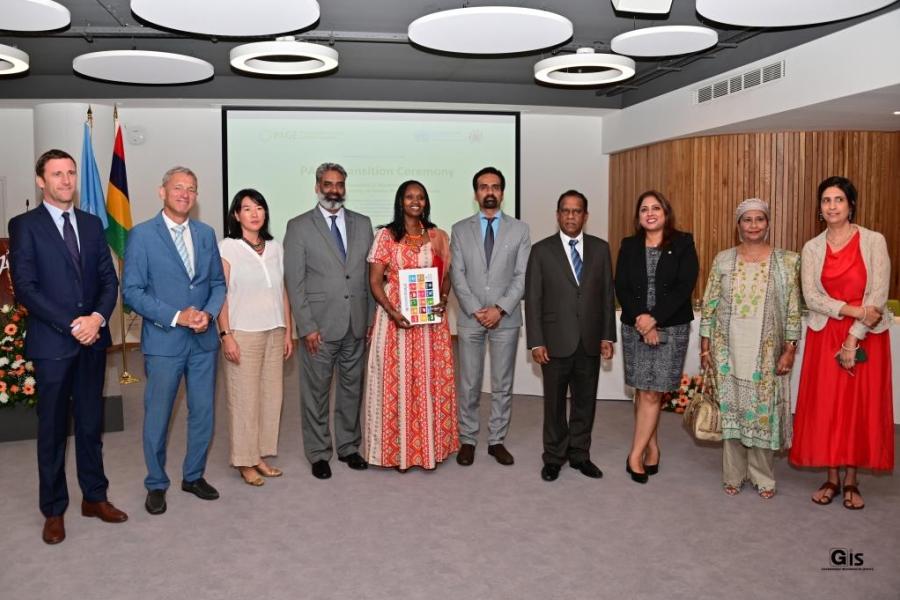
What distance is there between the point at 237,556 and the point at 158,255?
154cm

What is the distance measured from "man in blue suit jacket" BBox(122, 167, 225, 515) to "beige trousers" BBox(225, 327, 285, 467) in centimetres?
23

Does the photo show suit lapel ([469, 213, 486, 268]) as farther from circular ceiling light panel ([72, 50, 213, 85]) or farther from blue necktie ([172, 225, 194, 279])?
circular ceiling light panel ([72, 50, 213, 85])

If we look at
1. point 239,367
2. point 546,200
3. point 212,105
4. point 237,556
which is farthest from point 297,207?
point 237,556

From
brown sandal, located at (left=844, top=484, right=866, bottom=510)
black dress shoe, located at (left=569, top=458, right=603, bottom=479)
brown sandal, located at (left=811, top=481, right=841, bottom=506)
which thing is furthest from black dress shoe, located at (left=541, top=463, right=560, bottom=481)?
brown sandal, located at (left=844, top=484, right=866, bottom=510)

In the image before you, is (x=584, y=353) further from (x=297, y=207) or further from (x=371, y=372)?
(x=297, y=207)

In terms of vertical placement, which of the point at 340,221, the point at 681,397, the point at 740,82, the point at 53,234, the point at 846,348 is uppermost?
the point at 740,82

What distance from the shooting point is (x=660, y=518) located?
12.5 feet

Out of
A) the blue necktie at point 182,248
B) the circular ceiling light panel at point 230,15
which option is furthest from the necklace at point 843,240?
the blue necktie at point 182,248

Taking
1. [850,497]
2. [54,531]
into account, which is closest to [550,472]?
[850,497]

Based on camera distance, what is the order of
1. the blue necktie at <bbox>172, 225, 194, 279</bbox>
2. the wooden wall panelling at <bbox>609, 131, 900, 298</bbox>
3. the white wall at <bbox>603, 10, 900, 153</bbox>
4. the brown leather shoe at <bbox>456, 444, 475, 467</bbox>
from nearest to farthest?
1. the blue necktie at <bbox>172, 225, 194, 279</bbox>
2. the brown leather shoe at <bbox>456, 444, 475, 467</bbox>
3. the white wall at <bbox>603, 10, 900, 153</bbox>
4. the wooden wall panelling at <bbox>609, 131, 900, 298</bbox>

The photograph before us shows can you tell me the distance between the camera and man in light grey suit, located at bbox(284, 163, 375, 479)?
4.39 m

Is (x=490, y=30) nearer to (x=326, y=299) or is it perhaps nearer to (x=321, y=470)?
(x=326, y=299)

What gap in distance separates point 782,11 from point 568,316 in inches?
90.1

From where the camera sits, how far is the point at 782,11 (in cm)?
446
